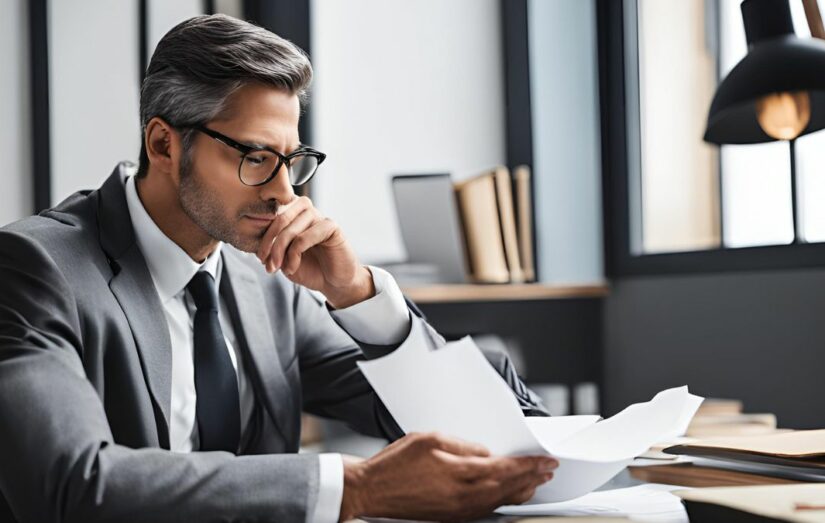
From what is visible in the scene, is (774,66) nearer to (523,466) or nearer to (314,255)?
(314,255)

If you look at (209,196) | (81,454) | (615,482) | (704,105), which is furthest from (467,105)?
(81,454)

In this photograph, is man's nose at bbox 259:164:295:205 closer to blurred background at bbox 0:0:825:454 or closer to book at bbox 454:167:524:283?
blurred background at bbox 0:0:825:454

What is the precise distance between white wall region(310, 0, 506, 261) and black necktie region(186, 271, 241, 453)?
1729 mm

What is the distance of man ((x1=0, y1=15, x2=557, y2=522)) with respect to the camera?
0.87 m

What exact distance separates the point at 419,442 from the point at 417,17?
2593 millimetres

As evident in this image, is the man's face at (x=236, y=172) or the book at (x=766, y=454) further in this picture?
the man's face at (x=236, y=172)

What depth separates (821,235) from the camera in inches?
95.7

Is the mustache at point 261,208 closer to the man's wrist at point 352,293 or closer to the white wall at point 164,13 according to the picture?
the man's wrist at point 352,293

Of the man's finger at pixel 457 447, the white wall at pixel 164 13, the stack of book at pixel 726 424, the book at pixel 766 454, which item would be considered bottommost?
the stack of book at pixel 726 424

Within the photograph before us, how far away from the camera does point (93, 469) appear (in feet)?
2.82

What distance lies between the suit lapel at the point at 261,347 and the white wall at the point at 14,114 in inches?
65.0

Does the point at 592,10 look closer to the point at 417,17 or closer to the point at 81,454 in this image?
the point at 417,17

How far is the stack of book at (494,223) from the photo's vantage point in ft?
8.91

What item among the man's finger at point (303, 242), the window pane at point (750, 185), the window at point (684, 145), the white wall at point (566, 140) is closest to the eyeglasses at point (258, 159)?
the man's finger at point (303, 242)
